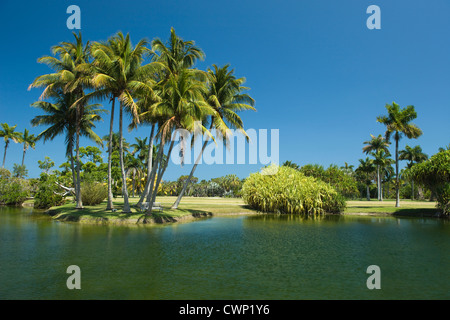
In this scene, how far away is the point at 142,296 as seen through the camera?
7777 mm

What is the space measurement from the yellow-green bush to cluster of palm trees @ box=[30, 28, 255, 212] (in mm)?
8634

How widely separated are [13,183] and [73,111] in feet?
87.9

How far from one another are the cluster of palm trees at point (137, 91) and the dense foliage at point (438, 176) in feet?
62.3

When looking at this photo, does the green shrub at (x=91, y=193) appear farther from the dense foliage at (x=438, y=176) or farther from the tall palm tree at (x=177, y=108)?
the dense foliage at (x=438, y=176)

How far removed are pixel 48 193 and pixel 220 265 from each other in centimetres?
3481

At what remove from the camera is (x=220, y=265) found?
1095 cm

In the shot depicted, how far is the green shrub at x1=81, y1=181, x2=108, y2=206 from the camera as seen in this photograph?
34.4 meters

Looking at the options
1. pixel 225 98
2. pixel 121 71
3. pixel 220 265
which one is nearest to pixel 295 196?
pixel 225 98

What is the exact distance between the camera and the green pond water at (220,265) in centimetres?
821

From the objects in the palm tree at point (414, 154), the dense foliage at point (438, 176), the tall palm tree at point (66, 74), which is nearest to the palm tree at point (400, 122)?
the dense foliage at point (438, 176)

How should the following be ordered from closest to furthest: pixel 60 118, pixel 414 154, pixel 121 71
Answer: pixel 121 71, pixel 60 118, pixel 414 154

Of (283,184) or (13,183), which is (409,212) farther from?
(13,183)

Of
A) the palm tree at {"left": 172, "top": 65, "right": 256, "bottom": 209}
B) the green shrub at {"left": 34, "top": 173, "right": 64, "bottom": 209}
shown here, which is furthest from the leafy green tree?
the palm tree at {"left": 172, "top": 65, "right": 256, "bottom": 209}

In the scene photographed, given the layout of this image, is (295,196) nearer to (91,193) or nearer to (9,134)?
(91,193)
